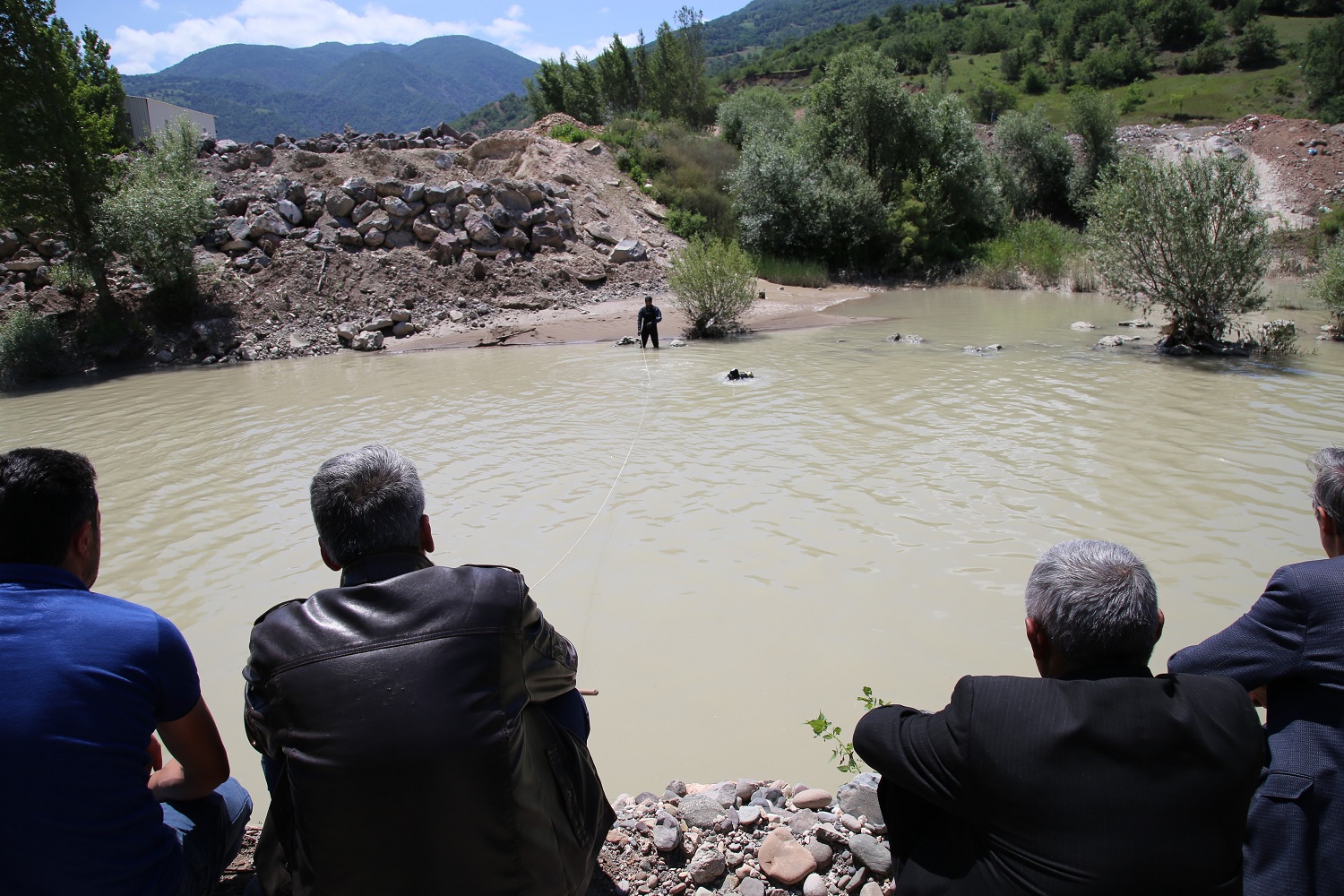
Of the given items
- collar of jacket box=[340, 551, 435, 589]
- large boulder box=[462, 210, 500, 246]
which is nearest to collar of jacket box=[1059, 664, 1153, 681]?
collar of jacket box=[340, 551, 435, 589]

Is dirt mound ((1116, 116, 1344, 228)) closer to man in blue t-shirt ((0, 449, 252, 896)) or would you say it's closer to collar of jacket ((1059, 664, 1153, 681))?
collar of jacket ((1059, 664, 1153, 681))

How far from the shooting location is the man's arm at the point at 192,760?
2074 millimetres

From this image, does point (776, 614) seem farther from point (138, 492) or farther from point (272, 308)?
point (272, 308)

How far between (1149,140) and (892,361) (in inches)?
1632

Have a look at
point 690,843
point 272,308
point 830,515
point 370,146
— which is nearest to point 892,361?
point 830,515

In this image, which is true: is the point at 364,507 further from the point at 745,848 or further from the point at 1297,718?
the point at 1297,718

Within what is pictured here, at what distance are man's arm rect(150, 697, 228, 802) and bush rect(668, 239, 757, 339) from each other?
15824 mm

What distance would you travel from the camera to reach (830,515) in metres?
6.75

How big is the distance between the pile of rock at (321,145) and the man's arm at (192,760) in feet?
85.3

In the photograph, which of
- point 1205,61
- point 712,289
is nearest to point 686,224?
point 712,289

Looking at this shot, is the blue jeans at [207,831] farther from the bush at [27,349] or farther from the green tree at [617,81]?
the green tree at [617,81]

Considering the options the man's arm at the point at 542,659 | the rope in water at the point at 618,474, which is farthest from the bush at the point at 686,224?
the man's arm at the point at 542,659

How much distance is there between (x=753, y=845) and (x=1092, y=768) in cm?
154

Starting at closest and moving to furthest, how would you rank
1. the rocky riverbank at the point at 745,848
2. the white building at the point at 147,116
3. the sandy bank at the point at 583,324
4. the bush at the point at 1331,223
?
the rocky riverbank at the point at 745,848
the sandy bank at the point at 583,324
the bush at the point at 1331,223
the white building at the point at 147,116
